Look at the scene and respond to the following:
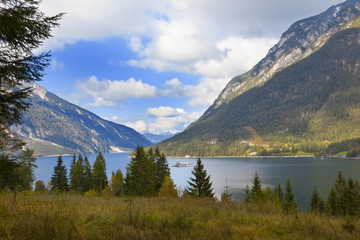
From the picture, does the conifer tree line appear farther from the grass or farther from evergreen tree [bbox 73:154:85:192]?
the grass

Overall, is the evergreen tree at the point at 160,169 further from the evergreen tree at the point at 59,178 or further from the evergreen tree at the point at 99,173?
the evergreen tree at the point at 59,178

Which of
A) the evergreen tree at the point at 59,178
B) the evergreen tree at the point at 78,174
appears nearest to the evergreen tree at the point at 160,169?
the evergreen tree at the point at 78,174

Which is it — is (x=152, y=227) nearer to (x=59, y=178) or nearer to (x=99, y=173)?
(x=99, y=173)

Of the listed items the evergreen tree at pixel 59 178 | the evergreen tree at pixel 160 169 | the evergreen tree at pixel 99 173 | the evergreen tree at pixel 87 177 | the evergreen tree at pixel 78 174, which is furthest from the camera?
the evergreen tree at pixel 87 177

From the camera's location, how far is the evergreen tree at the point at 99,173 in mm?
59812

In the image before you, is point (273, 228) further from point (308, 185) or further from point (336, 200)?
point (308, 185)

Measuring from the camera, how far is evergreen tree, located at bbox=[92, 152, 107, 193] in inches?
2355

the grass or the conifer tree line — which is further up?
the grass

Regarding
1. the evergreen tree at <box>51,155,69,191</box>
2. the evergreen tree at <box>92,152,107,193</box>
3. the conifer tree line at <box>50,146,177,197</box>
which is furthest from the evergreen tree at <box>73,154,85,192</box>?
the evergreen tree at <box>92,152,107,193</box>

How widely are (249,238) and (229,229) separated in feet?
1.52

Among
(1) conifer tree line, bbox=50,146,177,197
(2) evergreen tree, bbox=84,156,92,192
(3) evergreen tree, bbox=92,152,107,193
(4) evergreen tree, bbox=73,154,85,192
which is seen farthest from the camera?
(2) evergreen tree, bbox=84,156,92,192

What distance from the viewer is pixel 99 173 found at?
6122cm

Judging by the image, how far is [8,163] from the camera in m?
5.75

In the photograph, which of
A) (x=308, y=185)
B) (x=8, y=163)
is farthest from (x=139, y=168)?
(x=308, y=185)
